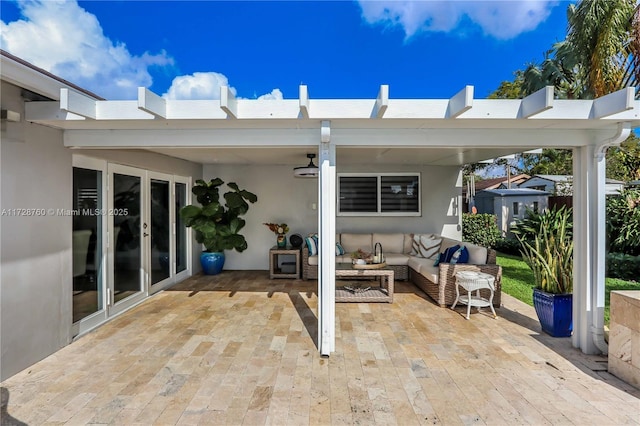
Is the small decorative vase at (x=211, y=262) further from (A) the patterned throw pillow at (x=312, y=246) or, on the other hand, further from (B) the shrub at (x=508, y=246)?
(B) the shrub at (x=508, y=246)

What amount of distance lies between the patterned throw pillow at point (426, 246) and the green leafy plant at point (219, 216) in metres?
3.65

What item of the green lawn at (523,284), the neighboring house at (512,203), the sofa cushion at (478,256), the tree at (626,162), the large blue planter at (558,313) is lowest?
the green lawn at (523,284)

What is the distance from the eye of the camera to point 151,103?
268cm

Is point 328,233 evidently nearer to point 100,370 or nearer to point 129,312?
point 100,370

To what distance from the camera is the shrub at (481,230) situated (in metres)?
11.0

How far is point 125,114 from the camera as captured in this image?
2943 millimetres

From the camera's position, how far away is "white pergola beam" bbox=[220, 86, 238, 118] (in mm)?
2625

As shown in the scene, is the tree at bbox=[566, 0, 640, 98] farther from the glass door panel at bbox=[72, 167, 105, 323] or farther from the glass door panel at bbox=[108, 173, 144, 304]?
the glass door panel at bbox=[72, 167, 105, 323]

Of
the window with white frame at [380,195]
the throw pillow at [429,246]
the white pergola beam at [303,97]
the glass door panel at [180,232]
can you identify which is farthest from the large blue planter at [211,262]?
the white pergola beam at [303,97]

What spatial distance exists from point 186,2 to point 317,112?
6.81 metres

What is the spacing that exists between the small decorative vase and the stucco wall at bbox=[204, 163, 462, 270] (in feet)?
1.76

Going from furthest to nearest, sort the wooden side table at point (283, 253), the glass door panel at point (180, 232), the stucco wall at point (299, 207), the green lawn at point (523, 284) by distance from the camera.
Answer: the stucco wall at point (299, 207) < the wooden side table at point (283, 253) < the glass door panel at point (180, 232) < the green lawn at point (523, 284)

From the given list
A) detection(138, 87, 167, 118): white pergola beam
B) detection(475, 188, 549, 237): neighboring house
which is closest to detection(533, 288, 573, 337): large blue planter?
detection(138, 87, 167, 118): white pergola beam

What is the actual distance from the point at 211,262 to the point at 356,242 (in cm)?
326
